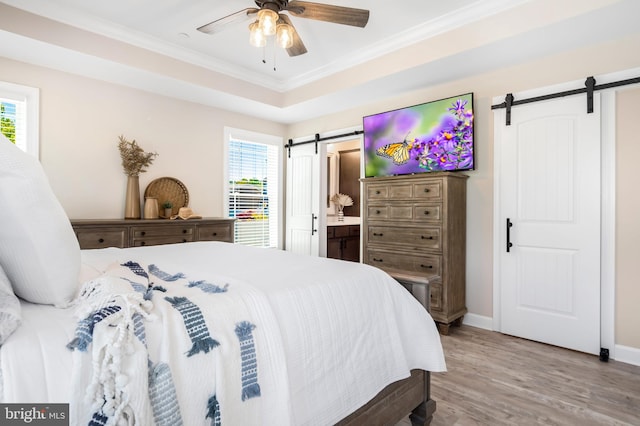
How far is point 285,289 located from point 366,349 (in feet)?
1.44

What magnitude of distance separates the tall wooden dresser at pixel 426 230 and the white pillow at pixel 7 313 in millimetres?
2523

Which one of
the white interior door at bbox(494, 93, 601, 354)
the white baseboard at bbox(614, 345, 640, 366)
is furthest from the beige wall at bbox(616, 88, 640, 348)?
the white interior door at bbox(494, 93, 601, 354)

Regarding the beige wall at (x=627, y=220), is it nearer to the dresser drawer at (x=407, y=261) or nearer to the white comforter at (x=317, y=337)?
the dresser drawer at (x=407, y=261)

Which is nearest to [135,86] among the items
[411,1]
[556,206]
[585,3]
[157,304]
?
[411,1]

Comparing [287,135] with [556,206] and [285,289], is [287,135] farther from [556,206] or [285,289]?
[285,289]

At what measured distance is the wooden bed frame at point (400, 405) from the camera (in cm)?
141

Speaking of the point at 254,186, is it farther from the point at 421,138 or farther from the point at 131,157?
the point at 421,138

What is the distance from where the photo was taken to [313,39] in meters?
3.34

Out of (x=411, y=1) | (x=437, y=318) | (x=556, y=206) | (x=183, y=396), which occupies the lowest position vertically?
(x=437, y=318)

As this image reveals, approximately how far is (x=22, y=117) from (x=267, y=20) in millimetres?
2626

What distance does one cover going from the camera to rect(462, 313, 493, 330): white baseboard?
3344 millimetres

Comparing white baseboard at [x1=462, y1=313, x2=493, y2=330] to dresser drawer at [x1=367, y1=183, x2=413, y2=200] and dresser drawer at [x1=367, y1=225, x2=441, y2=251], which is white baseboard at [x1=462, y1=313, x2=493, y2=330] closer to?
dresser drawer at [x1=367, y1=225, x2=441, y2=251]

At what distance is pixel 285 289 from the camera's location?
1.26m

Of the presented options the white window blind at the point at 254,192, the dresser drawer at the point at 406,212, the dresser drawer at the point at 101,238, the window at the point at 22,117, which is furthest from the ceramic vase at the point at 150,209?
the dresser drawer at the point at 406,212
